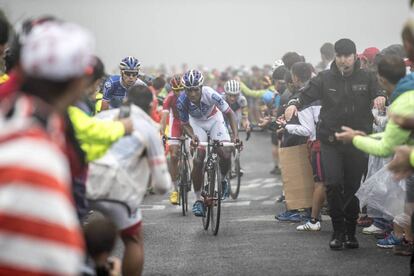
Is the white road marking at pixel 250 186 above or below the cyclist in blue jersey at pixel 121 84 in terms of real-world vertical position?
below

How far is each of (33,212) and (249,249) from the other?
701 cm

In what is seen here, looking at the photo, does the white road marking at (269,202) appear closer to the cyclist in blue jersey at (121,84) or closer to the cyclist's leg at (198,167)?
the cyclist's leg at (198,167)

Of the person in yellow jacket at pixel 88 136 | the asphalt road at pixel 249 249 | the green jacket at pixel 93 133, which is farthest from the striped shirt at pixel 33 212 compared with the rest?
the asphalt road at pixel 249 249

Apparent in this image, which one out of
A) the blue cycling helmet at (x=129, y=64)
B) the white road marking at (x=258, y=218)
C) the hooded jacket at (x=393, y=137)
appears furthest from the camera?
the blue cycling helmet at (x=129, y=64)

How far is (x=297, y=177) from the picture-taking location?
39.5 feet

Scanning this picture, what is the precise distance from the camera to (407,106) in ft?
22.6

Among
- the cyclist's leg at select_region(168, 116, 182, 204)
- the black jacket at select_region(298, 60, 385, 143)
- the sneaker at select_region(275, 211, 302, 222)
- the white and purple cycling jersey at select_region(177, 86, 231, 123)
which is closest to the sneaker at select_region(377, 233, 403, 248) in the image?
the black jacket at select_region(298, 60, 385, 143)

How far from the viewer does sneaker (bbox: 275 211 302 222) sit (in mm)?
12312

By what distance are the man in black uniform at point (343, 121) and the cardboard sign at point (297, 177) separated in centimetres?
194

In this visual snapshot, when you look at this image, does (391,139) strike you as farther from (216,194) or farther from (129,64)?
(129,64)

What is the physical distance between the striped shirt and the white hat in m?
0.25

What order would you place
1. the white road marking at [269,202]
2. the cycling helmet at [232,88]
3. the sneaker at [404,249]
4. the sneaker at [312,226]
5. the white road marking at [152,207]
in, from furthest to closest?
1. the cycling helmet at [232,88]
2. the white road marking at [269,202]
3. the white road marking at [152,207]
4. the sneaker at [312,226]
5. the sneaker at [404,249]

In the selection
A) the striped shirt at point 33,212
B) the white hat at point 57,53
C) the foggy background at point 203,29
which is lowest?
the foggy background at point 203,29

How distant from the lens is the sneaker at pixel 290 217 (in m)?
12.3
